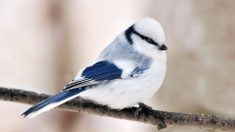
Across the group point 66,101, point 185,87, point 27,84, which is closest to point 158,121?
point 66,101

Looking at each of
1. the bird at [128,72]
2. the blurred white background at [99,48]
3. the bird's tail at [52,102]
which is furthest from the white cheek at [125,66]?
the blurred white background at [99,48]

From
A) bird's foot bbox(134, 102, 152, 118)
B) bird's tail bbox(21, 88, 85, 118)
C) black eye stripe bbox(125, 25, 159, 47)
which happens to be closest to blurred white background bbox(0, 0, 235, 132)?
black eye stripe bbox(125, 25, 159, 47)

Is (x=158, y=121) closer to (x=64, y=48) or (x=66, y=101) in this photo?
(x=66, y=101)

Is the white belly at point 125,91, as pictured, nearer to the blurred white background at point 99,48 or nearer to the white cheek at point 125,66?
the white cheek at point 125,66

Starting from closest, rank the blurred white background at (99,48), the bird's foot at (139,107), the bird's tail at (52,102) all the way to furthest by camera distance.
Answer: the bird's tail at (52,102) < the bird's foot at (139,107) < the blurred white background at (99,48)

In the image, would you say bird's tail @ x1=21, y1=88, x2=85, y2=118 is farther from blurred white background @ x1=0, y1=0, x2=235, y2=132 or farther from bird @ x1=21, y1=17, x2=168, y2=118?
blurred white background @ x1=0, y1=0, x2=235, y2=132

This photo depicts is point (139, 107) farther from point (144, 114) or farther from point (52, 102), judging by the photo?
point (52, 102)

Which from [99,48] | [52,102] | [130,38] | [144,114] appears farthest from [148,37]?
[99,48]
